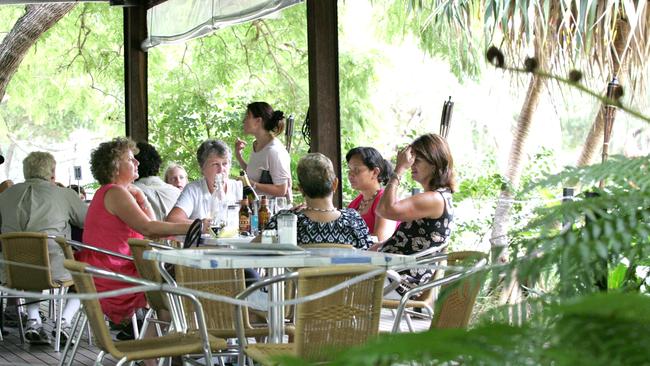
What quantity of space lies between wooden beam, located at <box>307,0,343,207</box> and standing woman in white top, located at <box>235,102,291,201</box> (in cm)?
23

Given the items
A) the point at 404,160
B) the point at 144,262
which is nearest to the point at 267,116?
the point at 404,160

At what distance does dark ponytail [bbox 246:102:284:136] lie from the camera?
7.20 meters

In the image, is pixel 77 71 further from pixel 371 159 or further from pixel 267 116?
pixel 371 159

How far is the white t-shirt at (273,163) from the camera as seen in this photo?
7.04 meters

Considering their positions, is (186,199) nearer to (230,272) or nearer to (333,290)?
(230,272)

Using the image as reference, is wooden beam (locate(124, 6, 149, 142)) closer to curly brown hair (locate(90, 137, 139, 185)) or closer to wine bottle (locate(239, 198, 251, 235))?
curly brown hair (locate(90, 137, 139, 185))

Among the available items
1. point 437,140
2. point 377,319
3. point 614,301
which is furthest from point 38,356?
point 614,301

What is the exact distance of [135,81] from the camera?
418 inches

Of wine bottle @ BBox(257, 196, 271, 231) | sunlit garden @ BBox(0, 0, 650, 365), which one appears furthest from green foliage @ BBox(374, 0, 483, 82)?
wine bottle @ BBox(257, 196, 271, 231)

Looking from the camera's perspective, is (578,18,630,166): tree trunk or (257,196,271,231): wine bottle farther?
(578,18,630,166): tree trunk

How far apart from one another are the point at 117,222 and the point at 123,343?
183 centimetres

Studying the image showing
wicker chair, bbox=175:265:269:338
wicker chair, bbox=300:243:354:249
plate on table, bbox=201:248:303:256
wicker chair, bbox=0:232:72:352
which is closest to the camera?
plate on table, bbox=201:248:303:256

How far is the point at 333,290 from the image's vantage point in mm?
3246

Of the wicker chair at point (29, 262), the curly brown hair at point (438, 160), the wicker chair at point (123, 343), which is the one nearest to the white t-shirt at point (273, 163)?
the wicker chair at point (29, 262)
